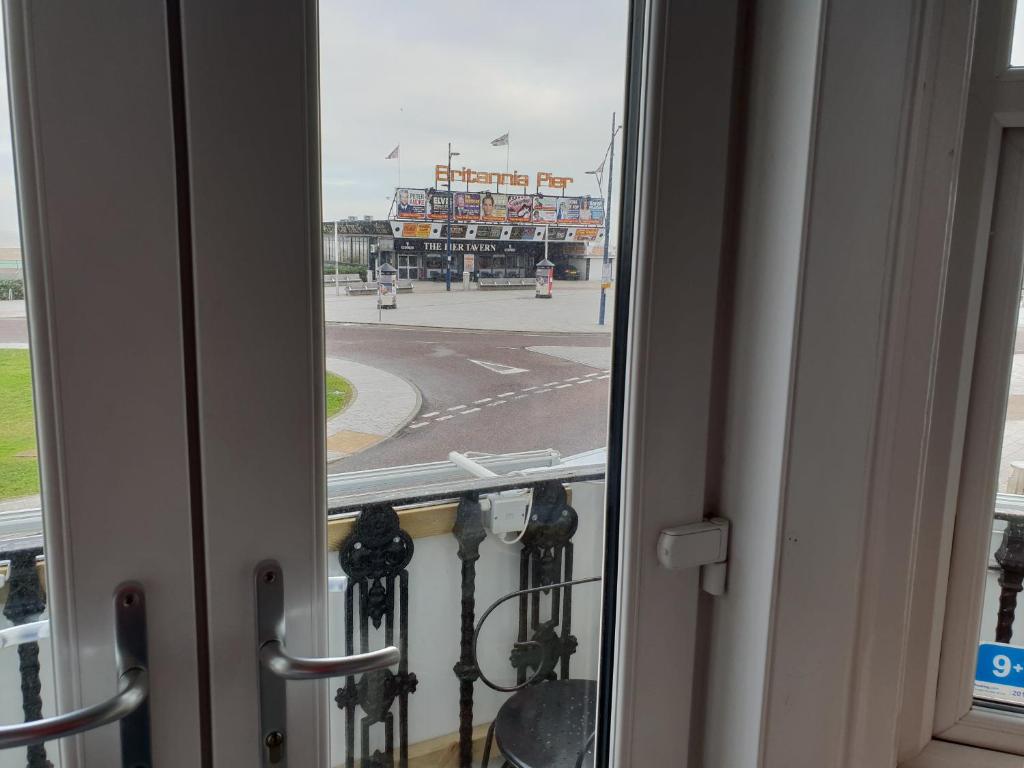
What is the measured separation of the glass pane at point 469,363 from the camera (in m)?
0.73

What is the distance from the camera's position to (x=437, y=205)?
77 cm

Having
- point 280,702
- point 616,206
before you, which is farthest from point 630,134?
point 280,702

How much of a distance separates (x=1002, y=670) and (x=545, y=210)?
2.92 ft

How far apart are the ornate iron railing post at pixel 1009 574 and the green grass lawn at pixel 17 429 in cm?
115

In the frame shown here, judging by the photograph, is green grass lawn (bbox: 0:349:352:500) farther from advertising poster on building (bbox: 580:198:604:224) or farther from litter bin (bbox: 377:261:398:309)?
advertising poster on building (bbox: 580:198:604:224)

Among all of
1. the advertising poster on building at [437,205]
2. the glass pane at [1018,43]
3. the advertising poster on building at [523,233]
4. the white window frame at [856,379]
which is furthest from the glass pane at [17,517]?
the glass pane at [1018,43]

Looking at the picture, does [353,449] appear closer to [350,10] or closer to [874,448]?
[350,10]

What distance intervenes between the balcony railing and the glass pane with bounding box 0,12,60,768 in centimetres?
26

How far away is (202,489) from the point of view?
0.69 m

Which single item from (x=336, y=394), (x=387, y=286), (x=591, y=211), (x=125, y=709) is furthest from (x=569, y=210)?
(x=125, y=709)

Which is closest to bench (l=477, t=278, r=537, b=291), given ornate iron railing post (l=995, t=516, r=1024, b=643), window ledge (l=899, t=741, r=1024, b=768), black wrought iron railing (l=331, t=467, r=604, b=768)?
black wrought iron railing (l=331, t=467, r=604, b=768)

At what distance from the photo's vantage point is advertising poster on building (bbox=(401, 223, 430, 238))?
0.75 metres

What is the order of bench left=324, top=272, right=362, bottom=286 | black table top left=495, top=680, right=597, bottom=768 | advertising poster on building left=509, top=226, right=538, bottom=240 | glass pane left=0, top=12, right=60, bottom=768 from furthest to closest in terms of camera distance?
black table top left=495, top=680, right=597, bottom=768 → advertising poster on building left=509, top=226, right=538, bottom=240 → bench left=324, top=272, right=362, bottom=286 → glass pane left=0, top=12, right=60, bottom=768

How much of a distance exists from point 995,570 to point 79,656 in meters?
1.10
